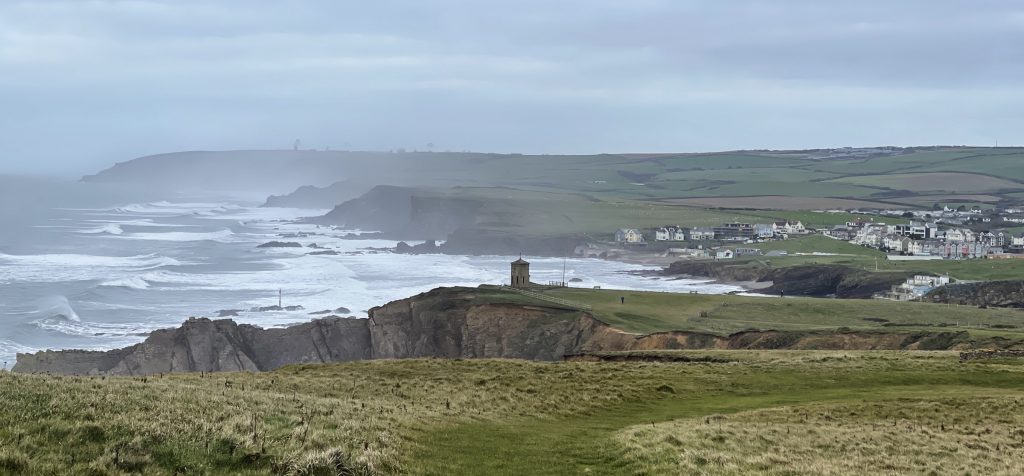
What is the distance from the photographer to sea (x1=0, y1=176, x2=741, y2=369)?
70000 mm

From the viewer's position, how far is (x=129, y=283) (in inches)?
3590

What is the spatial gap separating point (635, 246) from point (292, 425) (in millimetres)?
122168

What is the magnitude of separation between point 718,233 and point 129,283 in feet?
285

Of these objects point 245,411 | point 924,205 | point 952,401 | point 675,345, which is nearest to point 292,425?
point 245,411

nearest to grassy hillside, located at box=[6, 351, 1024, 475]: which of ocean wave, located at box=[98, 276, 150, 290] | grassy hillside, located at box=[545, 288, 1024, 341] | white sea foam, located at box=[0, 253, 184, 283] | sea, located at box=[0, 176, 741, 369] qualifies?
grassy hillside, located at box=[545, 288, 1024, 341]

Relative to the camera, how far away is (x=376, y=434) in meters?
15.7

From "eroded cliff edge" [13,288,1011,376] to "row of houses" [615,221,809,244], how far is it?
79.0 metres

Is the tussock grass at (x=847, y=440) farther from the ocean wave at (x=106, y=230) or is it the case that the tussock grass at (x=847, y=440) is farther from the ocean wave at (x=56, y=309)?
the ocean wave at (x=106, y=230)

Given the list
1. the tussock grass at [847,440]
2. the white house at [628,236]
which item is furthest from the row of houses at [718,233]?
the tussock grass at [847,440]

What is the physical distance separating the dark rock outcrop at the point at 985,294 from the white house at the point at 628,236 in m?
62.2

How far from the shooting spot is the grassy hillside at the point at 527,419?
40.9ft

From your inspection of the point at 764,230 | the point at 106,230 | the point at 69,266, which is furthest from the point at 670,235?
the point at 106,230

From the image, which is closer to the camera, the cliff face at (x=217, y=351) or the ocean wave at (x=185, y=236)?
the cliff face at (x=217, y=351)

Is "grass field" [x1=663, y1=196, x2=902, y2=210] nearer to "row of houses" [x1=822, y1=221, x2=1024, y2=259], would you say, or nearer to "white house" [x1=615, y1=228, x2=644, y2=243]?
"row of houses" [x1=822, y1=221, x2=1024, y2=259]
